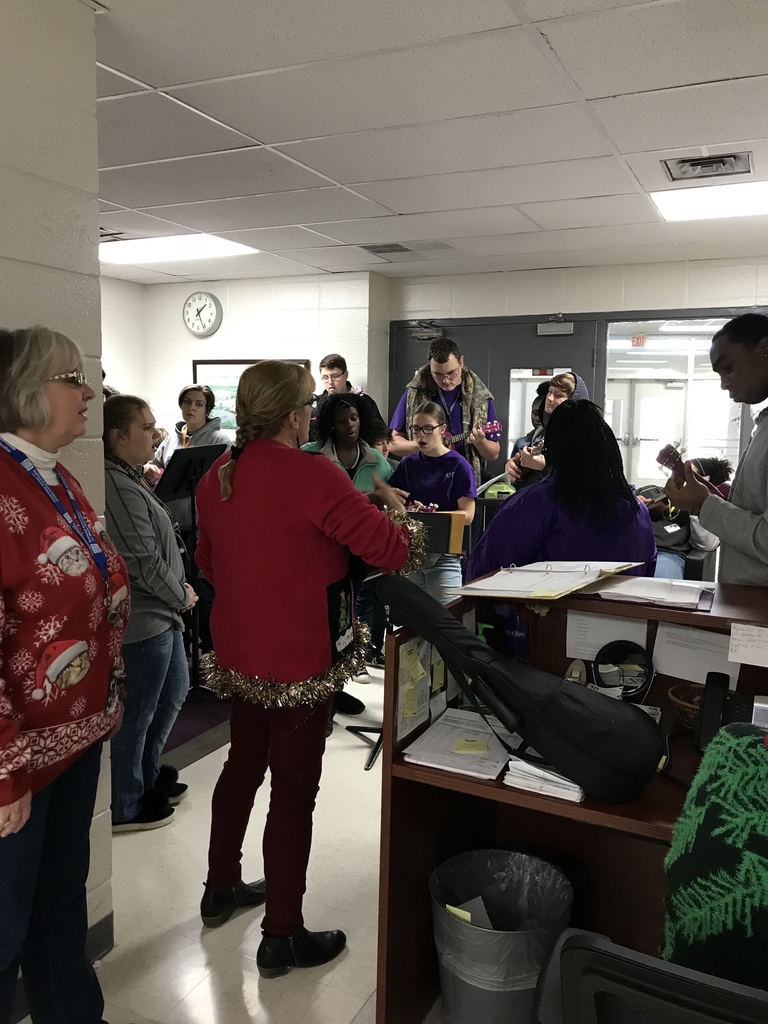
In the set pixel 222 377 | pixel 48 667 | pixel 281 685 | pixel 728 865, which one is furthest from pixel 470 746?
pixel 222 377

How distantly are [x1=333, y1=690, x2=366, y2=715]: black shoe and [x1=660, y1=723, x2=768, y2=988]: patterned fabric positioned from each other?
8.89 ft

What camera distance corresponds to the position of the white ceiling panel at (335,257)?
509 centimetres

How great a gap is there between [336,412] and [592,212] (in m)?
1.84

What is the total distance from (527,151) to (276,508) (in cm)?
212

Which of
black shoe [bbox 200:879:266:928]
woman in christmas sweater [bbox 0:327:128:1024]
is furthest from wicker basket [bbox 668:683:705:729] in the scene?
black shoe [bbox 200:879:266:928]

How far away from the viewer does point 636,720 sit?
1401mm

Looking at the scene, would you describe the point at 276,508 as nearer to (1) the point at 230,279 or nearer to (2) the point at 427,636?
(2) the point at 427,636

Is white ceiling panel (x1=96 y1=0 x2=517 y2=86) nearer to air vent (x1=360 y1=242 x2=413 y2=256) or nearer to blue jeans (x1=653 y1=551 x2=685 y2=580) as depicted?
air vent (x1=360 y1=242 x2=413 y2=256)

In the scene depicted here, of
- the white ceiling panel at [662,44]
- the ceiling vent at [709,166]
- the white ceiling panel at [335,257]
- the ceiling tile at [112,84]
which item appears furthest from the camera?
the white ceiling panel at [335,257]

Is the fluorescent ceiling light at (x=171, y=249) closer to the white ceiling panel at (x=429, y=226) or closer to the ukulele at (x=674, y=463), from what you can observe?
the white ceiling panel at (x=429, y=226)

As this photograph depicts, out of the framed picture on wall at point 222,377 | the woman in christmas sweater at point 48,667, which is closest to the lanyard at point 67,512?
the woman in christmas sweater at point 48,667

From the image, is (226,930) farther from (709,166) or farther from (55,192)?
(709,166)

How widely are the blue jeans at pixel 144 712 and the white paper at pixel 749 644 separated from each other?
1734mm

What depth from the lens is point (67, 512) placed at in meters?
1.37
